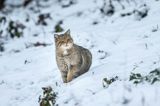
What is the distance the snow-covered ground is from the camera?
751cm

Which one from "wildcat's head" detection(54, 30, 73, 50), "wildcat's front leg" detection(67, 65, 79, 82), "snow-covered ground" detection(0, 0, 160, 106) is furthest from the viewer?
"wildcat's front leg" detection(67, 65, 79, 82)

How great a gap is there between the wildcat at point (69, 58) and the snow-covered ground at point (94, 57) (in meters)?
0.15

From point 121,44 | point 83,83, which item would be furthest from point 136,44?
point 83,83

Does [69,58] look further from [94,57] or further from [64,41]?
[94,57]

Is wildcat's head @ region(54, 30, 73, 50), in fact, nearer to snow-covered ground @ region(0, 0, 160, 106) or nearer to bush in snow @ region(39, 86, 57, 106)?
snow-covered ground @ region(0, 0, 160, 106)

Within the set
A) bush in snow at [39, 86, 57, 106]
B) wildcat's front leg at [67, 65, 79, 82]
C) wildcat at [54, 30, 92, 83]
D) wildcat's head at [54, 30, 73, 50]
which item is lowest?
bush in snow at [39, 86, 57, 106]

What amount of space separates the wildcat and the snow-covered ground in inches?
6.0

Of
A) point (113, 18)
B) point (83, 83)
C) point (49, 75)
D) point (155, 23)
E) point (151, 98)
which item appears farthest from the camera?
point (113, 18)

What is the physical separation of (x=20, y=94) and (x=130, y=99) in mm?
2820

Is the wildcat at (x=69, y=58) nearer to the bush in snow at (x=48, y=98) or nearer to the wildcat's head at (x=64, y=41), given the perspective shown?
the wildcat's head at (x=64, y=41)

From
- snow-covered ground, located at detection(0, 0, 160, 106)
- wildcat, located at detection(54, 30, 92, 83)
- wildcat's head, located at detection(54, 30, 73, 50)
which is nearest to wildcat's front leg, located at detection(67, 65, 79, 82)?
wildcat, located at detection(54, 30, 92, 83)

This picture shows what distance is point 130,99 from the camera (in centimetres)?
713

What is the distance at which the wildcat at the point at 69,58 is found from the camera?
853 centimetres

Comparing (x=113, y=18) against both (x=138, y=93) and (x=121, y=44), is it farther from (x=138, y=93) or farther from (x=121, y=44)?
(x=138, y=93)
